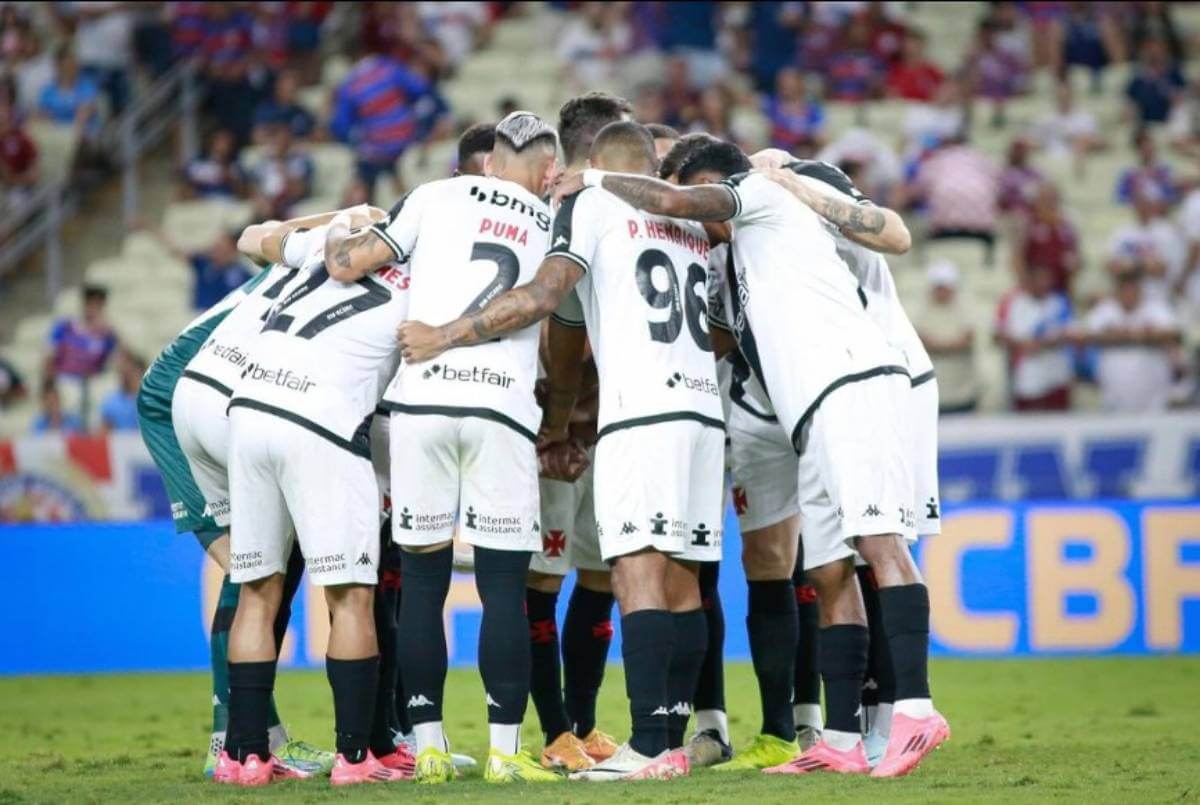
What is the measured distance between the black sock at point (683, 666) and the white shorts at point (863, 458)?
0.63 metres

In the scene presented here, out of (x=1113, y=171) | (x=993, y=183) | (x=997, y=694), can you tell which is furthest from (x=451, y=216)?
(x=1113, y=171)

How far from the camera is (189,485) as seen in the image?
26.7 feet

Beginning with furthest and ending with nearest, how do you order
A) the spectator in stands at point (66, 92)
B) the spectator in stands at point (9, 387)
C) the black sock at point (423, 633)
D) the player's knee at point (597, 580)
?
the spectator in stands at point (66, 92) → the spectator in stands at point (9, 387) → the player's knee at point (597, 580) → the black sock at point (423, 633)

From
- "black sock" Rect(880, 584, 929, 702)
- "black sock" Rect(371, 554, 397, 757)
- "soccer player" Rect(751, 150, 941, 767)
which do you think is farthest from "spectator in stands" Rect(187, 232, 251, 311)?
"black sock" Rect(880, 584, 929, 702)

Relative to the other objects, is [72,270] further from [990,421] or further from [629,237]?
[629,237]

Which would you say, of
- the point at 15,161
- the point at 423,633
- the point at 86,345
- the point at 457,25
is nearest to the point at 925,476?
the point at 423,633

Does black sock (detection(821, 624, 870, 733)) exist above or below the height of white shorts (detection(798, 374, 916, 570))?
below

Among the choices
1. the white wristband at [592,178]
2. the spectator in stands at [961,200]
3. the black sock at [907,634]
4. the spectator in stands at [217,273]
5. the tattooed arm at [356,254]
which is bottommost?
the black sock at [907,634]

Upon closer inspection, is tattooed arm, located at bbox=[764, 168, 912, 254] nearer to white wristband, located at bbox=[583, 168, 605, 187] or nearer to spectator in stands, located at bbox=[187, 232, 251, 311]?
white wristband, located at bbox=[583, 168, 605, 187]

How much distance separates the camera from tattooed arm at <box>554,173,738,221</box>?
6.92m

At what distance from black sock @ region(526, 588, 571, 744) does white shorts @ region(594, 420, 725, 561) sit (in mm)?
982

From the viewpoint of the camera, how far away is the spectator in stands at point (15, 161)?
62.2ft

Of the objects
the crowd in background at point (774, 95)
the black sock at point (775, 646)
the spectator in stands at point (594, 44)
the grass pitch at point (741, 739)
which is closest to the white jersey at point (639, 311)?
the black sock at point (775, 646)

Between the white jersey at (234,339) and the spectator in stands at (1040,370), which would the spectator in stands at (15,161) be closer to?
the spectator in stands at (1040,370)
